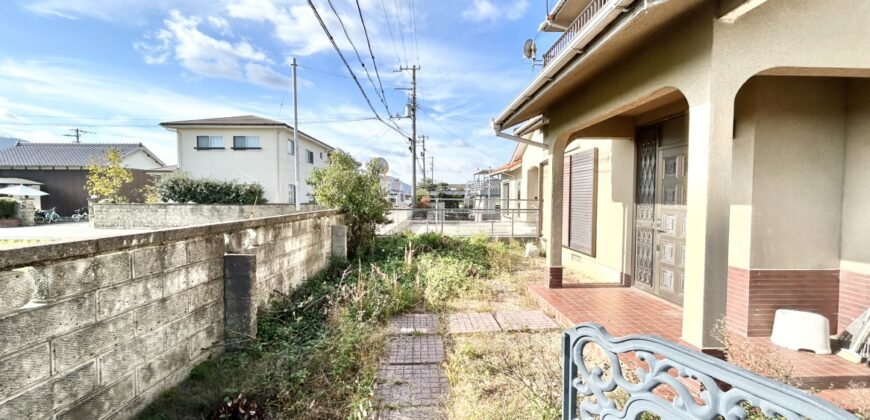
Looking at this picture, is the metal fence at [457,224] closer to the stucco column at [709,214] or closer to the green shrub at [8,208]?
the stucco column at [709,214]

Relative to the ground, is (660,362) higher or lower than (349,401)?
higher

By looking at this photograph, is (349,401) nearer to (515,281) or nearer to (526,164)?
(515,281)

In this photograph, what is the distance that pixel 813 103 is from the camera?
126 inches

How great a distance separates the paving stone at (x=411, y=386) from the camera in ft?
8.98

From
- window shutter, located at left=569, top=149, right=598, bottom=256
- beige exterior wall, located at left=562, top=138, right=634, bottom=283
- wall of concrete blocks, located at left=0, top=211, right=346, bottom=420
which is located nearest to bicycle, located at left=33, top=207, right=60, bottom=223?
wall of concrete blocks, located at left=0, top=211, right=346, bottom=420

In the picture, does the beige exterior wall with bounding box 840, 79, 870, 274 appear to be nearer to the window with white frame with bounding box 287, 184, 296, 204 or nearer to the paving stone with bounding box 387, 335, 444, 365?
the paving stone with bounding box 387, 335, 444, 365

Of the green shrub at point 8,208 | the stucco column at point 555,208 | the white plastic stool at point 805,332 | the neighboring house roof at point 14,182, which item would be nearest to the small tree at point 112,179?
the green shrub at point 8,208

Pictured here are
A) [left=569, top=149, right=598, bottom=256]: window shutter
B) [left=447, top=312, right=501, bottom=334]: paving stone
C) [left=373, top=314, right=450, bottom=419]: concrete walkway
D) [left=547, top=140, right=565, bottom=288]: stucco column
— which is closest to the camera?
[left=373, top=314, right=450, bottom=419]: concrete walkway

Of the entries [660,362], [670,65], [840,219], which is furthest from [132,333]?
[840,219]

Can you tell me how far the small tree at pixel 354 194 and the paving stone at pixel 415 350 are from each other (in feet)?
13.3

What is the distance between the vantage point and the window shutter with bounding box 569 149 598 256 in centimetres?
637

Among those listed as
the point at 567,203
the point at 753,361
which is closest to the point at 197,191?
the point at 567,203

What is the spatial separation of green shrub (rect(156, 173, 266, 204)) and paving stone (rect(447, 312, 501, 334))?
14.0m

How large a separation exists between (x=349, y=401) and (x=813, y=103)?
4.60 metres
